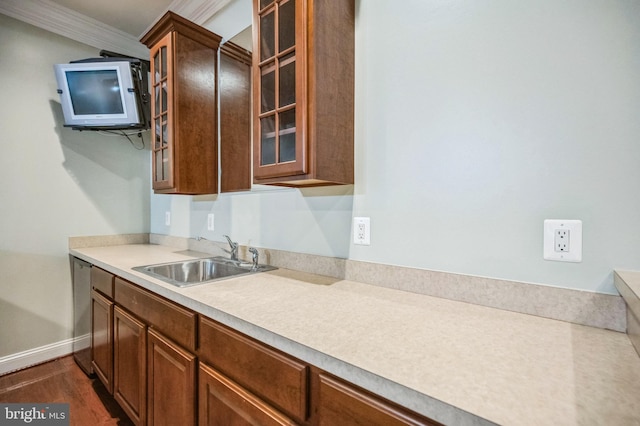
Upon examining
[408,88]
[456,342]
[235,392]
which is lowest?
[235,392]

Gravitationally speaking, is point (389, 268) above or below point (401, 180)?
below

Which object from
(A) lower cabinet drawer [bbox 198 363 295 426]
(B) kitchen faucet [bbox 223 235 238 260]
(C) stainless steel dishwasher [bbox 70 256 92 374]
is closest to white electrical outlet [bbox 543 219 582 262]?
(A) lower cabinet drawer [bbox 198 363 295 426]

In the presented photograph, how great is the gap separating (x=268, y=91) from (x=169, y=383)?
130 centimetres

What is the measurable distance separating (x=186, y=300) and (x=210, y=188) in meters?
1.10

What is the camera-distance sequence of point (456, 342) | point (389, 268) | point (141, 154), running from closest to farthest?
1. point (456, 342)
2. point (389, 268)
3. point (141, 154)

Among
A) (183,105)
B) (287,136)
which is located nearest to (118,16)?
(183,105)

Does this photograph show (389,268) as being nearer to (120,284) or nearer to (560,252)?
(560,252)

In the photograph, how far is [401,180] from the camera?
3.95 feet

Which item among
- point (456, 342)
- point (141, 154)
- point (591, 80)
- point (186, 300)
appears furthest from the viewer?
point (141, 154)

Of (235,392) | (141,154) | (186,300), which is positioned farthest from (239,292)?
(141,154)

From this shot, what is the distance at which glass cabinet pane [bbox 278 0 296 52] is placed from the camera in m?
1.21

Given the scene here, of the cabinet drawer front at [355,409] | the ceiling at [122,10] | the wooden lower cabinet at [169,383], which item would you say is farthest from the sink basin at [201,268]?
the ceiling at [122,10]

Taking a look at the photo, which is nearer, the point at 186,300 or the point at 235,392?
the point at 235,392

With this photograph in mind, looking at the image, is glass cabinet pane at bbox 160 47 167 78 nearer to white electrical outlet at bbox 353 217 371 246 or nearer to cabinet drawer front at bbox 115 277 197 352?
cabinet drawer front at bbox 115 277 197 352
